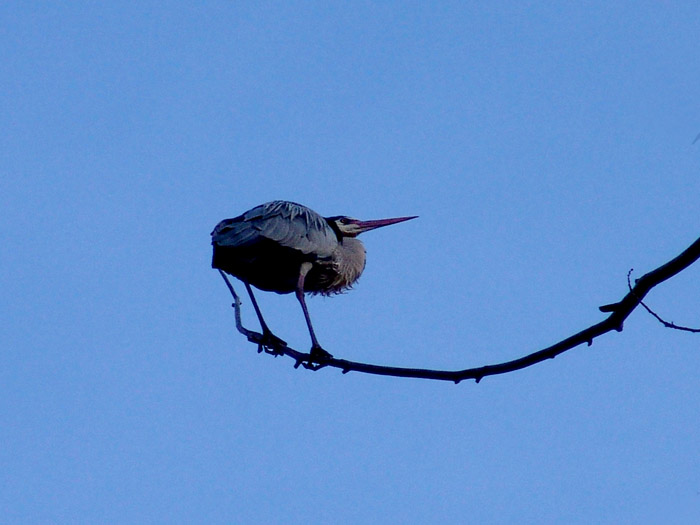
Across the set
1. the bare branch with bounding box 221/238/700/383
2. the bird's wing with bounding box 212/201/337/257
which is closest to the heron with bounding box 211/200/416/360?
the bird's wing with bounding box 212/201/337/257

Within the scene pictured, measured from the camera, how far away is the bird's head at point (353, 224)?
10.9m

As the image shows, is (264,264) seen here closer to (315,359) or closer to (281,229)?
(281,229)

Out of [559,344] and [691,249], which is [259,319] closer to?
[559,344]

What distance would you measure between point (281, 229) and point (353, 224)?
87.9 inches

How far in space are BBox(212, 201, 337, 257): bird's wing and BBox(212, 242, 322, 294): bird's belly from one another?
73 mm

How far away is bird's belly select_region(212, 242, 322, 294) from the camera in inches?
353

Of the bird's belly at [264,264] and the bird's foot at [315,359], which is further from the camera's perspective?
the bird's belly at [264,264]

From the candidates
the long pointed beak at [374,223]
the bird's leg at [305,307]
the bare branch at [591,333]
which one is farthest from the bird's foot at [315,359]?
the long pointed beak at [374,223]

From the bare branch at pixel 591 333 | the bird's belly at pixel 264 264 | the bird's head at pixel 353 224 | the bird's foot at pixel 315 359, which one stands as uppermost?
the bird's head at pixel 353 224

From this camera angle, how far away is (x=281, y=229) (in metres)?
9.06

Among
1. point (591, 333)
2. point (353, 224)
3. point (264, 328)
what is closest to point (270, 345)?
point (264, 328)

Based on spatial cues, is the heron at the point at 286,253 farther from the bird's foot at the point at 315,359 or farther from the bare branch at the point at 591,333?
the bare branch at the point at 591,333

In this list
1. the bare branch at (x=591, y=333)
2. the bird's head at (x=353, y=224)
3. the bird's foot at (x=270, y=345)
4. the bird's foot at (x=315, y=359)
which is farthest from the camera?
the bird's head at (x=353, y=224)

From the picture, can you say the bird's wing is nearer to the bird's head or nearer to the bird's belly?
the bird's belly
